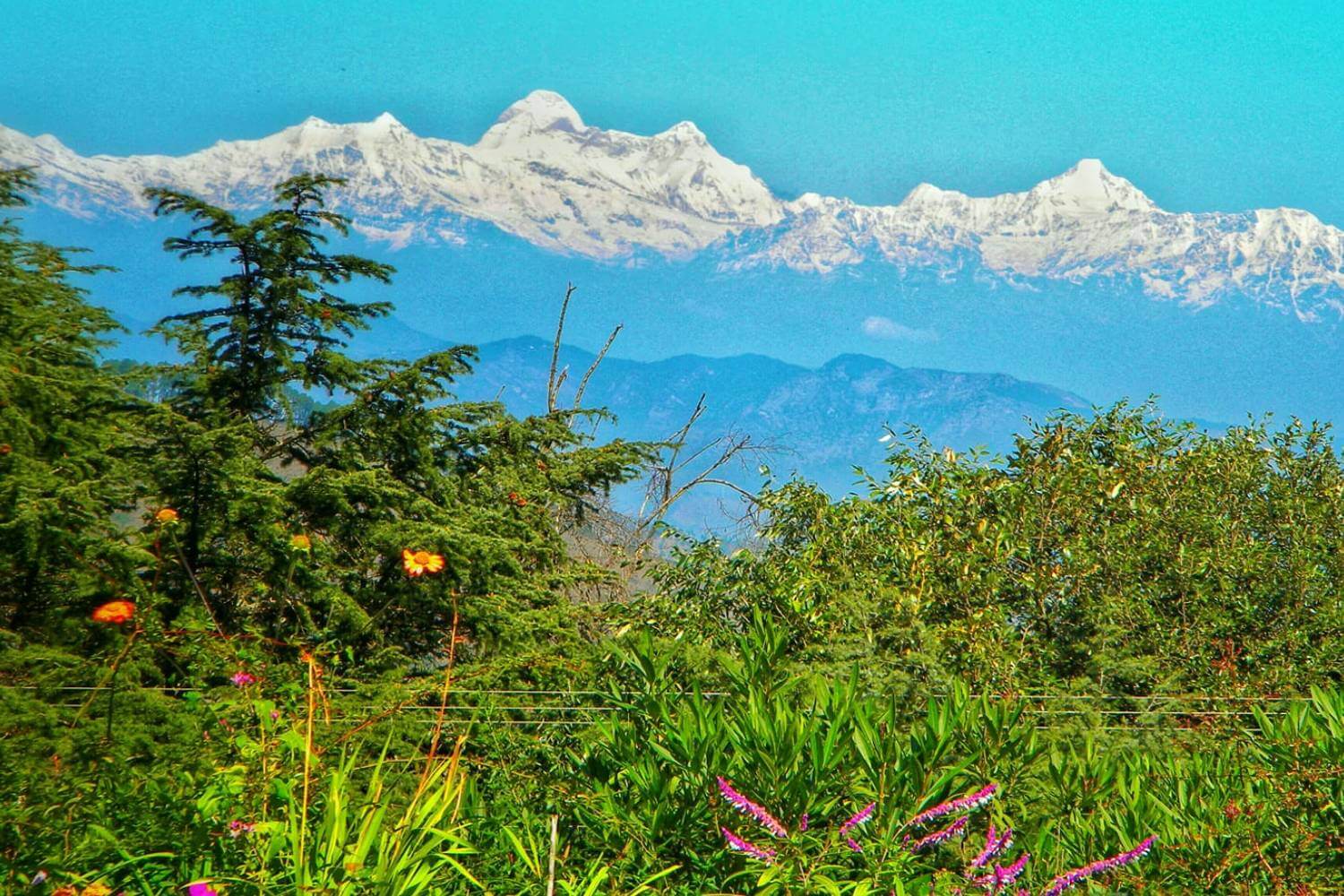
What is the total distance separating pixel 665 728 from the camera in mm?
2891

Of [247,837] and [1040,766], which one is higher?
[1040,766]

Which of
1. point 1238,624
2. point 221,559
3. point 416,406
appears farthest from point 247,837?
point 1238,624

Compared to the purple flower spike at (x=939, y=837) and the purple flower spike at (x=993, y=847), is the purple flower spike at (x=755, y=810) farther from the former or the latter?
the purple flower spike at (x=993, y=847)

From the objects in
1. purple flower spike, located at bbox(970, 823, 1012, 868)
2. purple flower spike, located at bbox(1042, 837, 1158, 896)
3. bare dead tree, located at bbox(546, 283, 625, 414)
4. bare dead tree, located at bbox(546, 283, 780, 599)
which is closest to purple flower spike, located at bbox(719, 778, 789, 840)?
purple flower spike, located at bbox(970, 823, 1012, 868)

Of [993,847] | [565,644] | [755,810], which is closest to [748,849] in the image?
[755,810]

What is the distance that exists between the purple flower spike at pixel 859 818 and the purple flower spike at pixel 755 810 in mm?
148

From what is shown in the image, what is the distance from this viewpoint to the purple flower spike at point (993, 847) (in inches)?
103

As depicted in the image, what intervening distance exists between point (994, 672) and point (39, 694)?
15.4ft

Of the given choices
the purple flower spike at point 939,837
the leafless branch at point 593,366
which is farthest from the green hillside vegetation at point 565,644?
the leafless branch at point 593,366

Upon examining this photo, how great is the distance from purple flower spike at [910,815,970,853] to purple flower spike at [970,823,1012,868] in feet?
0.27

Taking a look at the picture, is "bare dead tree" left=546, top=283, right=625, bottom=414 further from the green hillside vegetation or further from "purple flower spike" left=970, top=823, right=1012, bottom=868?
"purple flower spike" left=970, top=823, right=1012, bottom=868

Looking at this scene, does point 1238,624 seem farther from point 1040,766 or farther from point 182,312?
point 182,312

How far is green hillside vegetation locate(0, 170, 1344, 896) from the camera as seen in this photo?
275 centimetres

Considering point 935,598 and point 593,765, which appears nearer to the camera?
point 593,765
